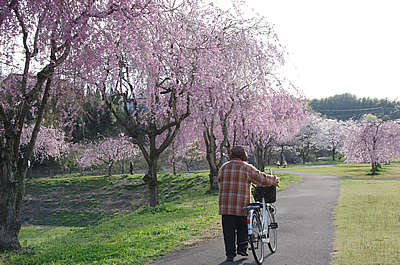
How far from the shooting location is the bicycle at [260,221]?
19.3 ft

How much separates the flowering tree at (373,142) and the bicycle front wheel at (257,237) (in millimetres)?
34251

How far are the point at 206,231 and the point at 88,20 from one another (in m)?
5.22

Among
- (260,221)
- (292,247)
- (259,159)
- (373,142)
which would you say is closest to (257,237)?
(260,221)

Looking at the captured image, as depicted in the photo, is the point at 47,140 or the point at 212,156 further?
the point at 47,140

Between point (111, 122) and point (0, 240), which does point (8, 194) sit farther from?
point (111, 122)

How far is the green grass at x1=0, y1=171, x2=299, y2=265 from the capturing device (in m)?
7.78

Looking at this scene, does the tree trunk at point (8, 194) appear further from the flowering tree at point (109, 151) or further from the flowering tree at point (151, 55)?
the flowering tree at point (109, 151)

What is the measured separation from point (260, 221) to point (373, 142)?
3553 centimetres

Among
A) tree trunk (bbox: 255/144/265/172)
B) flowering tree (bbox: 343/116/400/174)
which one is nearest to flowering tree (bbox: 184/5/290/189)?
tree trunk (bbox: 255/144/265/172)

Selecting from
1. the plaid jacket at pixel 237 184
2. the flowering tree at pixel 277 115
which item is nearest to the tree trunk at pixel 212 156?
the flowering tree at pixel 277 115

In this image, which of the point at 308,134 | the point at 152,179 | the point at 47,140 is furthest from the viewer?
the point at 308,134

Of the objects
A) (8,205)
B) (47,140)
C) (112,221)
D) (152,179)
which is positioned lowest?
(112,221)

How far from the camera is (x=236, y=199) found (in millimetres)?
6137

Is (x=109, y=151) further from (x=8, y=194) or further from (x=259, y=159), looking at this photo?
(x=8, y=194)
